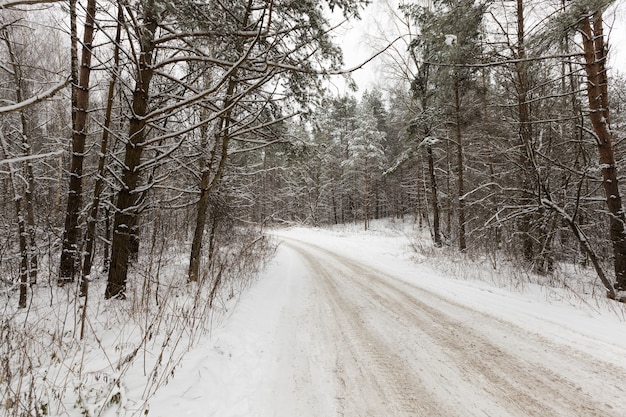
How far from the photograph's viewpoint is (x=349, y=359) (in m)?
3.14

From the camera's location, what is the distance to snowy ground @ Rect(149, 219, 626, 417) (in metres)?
2.35

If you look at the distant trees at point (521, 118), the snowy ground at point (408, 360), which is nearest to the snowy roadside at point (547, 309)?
the snowy ground at point (408, 360)

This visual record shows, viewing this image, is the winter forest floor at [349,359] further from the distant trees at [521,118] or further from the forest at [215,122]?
the distant trees at [521,118]

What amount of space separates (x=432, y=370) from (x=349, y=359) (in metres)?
0.85

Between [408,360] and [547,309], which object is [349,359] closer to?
[408,360]

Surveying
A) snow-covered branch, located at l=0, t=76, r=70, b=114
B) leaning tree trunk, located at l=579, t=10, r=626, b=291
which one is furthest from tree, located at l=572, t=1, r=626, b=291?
snow-covered branch, located at l=0, t=76, r=70, b=114

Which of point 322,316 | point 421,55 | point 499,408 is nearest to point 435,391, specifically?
point 499,408

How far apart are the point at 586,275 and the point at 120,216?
39.0 feet

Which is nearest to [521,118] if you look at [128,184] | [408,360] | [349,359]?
[408,360]

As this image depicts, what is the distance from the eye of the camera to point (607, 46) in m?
6.09

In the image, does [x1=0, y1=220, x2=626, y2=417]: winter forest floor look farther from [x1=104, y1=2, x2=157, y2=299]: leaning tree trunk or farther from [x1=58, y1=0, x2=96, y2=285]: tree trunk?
[x1=58, y1=0, x2=96, y2=285]: tree trunk

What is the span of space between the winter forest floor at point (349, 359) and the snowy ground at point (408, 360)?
0.05 ft

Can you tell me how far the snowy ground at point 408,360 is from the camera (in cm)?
235

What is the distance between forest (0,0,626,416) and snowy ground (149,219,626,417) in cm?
85
